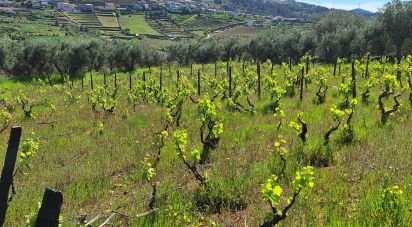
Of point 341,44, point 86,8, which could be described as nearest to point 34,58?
point 341,44

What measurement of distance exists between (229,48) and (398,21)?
25.9 meters

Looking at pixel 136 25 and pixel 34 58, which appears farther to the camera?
pixel 136 25

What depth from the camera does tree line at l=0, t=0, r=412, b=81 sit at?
141 feet

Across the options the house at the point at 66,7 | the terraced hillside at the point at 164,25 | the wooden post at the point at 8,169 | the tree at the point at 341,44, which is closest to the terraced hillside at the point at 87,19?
the house at the point at 66,7

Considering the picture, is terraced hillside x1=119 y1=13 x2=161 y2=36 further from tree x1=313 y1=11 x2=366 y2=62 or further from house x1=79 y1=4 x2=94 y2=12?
tree x1=313 y1=11 x2=366 y2=62

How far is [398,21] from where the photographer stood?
1704 inches

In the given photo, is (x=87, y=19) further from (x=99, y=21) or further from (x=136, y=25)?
(x=136, y=25)

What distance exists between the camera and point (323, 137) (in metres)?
9.43

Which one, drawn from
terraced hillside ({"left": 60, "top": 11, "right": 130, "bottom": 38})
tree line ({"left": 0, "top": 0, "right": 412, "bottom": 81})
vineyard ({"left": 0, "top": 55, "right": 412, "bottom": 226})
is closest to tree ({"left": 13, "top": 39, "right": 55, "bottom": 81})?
tree line ({"left": 0, "top": 0, "right": 412, "bottom": 81})

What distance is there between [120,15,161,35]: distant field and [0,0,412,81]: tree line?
235 ft

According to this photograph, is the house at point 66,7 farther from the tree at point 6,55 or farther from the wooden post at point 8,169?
the wooden post at point 8,169

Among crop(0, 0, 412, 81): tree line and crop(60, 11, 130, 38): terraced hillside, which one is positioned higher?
crop(60, 11, 130, 38): terraced hillside

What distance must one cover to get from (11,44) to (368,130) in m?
41.3

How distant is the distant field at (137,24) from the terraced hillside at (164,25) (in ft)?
9.34
